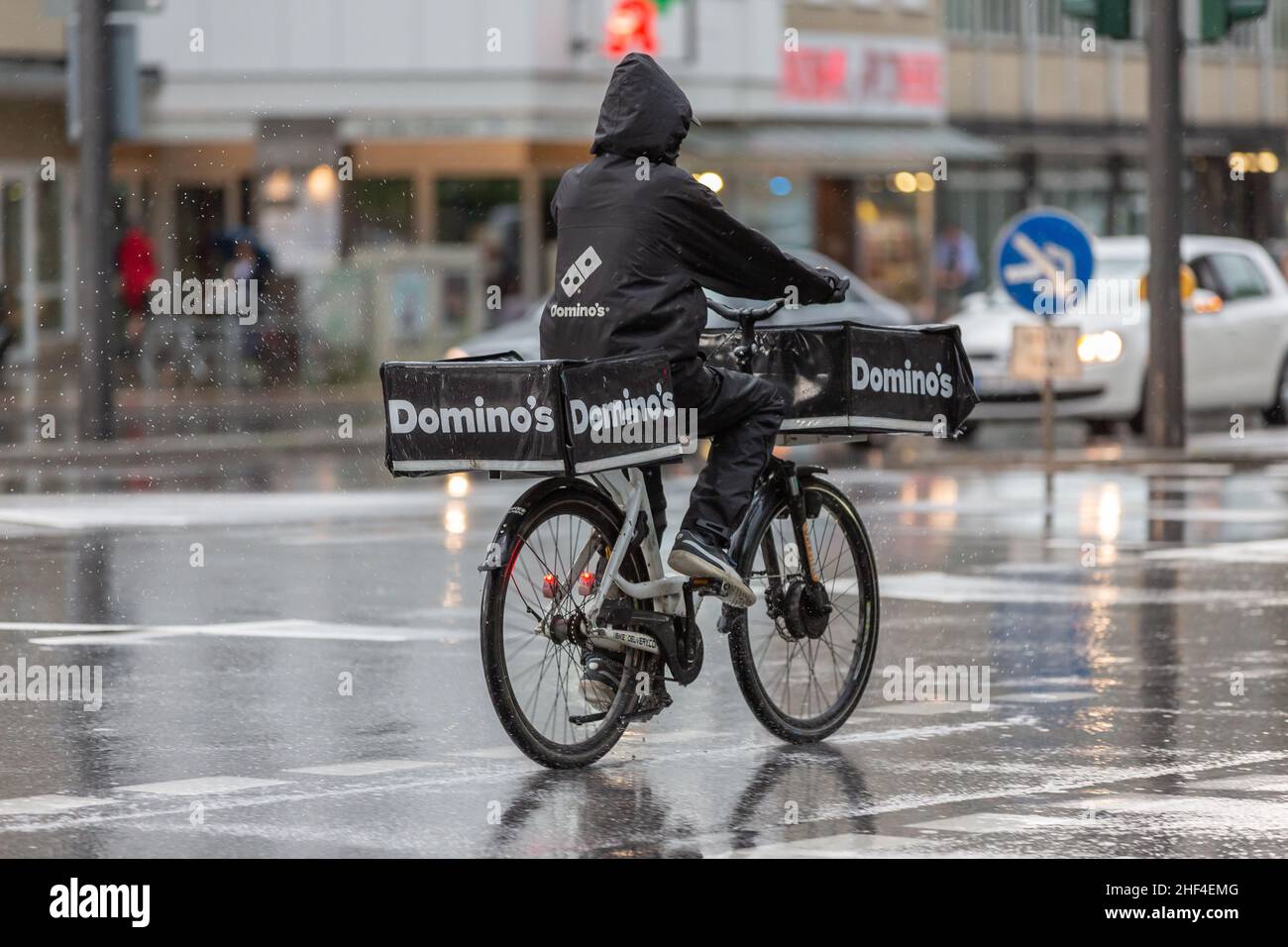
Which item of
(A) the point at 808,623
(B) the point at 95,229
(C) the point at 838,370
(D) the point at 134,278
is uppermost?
(D) the point at 134,278

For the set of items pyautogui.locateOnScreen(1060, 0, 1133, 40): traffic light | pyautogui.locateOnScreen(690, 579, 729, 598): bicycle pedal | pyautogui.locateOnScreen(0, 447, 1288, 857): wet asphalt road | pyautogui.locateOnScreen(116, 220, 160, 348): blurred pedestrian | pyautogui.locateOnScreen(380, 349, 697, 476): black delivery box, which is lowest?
pyautogui.locateOnScreen(0, 447, 1288, 857): wet asphalt road

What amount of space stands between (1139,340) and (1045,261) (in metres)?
4.32

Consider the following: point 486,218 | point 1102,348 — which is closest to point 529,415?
point 1102,348

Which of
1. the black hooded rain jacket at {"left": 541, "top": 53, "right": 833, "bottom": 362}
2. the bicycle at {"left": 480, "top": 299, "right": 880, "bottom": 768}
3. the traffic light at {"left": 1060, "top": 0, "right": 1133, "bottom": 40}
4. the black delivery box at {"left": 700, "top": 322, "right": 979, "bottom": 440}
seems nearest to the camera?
the bicycle at {"left": 480, "top": 299, "right": 880, "bottom": 768}

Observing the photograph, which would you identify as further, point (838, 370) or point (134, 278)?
point (134, 278)

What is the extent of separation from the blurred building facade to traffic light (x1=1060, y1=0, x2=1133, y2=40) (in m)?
14.5

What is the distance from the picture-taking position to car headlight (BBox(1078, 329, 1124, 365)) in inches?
923

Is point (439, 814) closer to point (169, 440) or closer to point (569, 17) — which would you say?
point (169, 440)

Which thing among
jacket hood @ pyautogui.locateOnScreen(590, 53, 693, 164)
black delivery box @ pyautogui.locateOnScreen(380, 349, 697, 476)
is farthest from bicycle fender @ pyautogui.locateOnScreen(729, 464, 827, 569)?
jacket hood @ pyautogui.locateOnScreen(590, 53, 693, 164)

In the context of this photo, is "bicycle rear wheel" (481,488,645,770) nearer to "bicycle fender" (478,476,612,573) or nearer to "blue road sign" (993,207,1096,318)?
"bicycle fender" (478,476,612,573)

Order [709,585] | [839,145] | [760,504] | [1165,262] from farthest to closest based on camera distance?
[839,145] < [1165,262] < [760,504] < [709,585]

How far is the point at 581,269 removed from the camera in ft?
26.6

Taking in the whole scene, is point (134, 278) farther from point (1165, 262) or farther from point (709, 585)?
point (709, 585)

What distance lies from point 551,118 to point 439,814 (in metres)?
30.2
